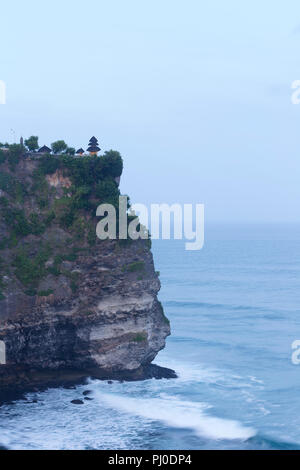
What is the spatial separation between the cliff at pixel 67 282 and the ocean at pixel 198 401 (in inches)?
77.1

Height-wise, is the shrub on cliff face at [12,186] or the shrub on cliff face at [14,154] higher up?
the shrub on cliff face at [14,154]

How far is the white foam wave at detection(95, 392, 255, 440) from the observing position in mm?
31062

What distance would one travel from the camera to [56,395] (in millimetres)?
34844

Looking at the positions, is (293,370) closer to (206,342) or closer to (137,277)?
(206,342)

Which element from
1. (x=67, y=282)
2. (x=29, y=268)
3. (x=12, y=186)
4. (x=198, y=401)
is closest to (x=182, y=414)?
(x=198, y=401)

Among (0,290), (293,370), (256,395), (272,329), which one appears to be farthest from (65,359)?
(272,329)

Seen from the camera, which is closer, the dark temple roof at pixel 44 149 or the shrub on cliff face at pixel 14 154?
the shrub on cliff face at pixel 14 154

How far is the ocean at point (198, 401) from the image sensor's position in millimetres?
29844

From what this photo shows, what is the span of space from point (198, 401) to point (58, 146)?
2044 cm

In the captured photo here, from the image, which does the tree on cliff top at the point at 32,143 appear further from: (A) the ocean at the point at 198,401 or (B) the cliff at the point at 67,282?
(A) the ocean at the point at 198,401

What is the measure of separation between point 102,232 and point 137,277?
12.8 feet

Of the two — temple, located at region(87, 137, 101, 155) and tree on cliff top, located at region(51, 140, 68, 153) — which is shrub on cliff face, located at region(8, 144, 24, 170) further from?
temple, located at region(87, 137, 101, 155)

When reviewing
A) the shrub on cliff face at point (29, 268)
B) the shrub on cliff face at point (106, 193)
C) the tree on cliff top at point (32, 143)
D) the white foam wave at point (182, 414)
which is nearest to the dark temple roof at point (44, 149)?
the tree on cliff top at point (32, 143)

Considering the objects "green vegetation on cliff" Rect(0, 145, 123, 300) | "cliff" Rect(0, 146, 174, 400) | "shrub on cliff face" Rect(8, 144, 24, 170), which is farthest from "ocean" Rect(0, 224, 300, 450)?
"shrub on cliff face" Rect(8, 144, 24, 170)
